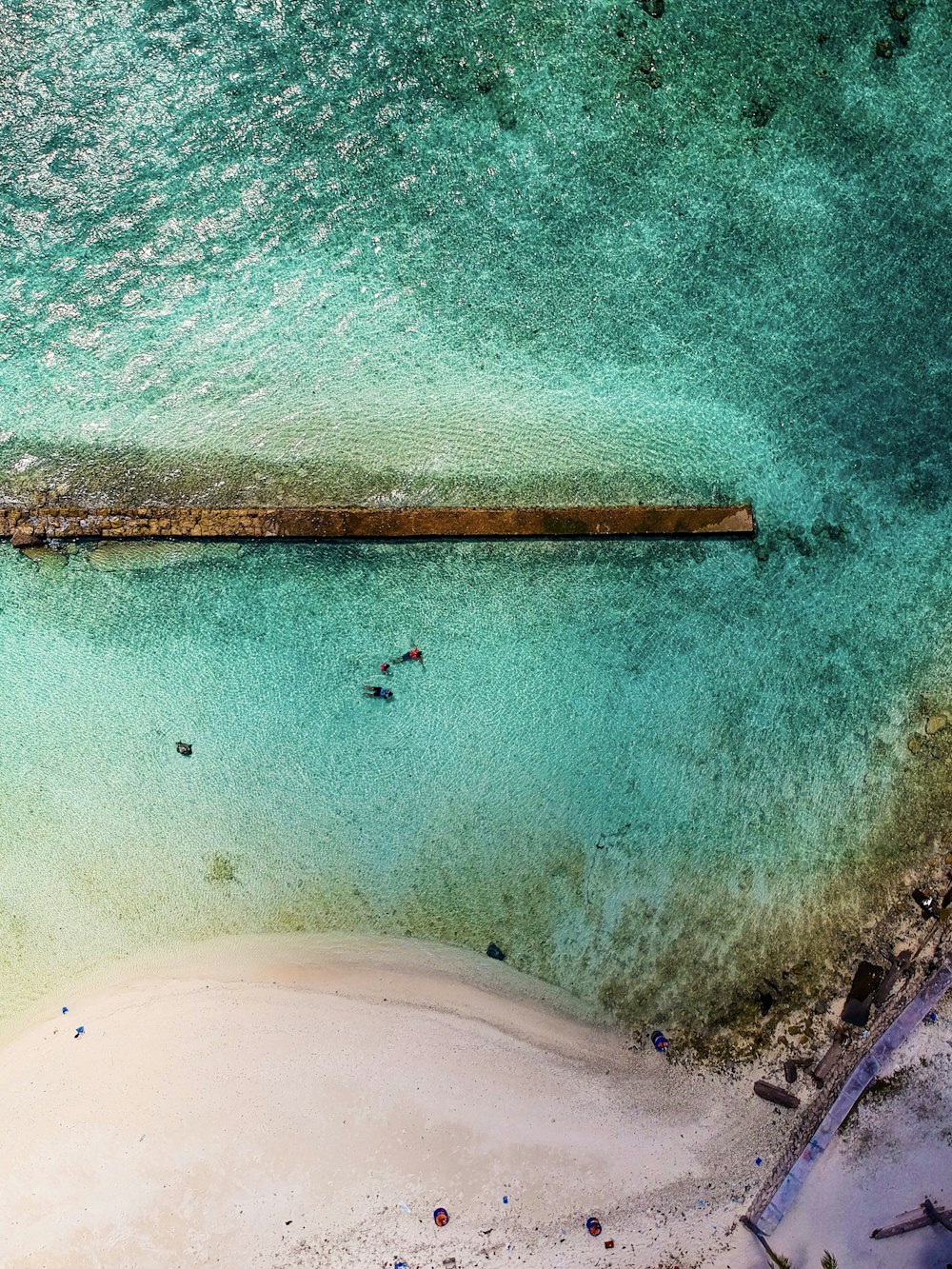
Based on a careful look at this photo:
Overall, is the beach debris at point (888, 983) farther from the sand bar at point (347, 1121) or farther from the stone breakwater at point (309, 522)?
the stone breakwater at point (309, 522)

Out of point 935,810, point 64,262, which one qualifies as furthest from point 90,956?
point 935,810

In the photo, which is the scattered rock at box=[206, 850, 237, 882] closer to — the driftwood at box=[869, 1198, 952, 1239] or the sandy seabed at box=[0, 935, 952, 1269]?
the sandy seabed at box=[0, 935, 952, 1269]

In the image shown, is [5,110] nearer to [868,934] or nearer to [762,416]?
[762,416]

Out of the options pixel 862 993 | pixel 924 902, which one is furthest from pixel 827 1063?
pixel 924 902

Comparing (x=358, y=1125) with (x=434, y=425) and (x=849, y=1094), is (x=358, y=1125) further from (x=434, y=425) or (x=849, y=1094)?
(x=434, y=425)

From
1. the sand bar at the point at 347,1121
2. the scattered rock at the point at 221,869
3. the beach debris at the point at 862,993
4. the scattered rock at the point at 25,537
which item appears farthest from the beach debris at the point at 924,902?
the scattered rock at the point at 25,537

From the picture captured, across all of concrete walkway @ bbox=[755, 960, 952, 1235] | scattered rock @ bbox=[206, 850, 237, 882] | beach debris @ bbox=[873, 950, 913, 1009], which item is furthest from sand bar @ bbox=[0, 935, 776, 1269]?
beach debris @ bbox=[873, 950, 913, 1009]
